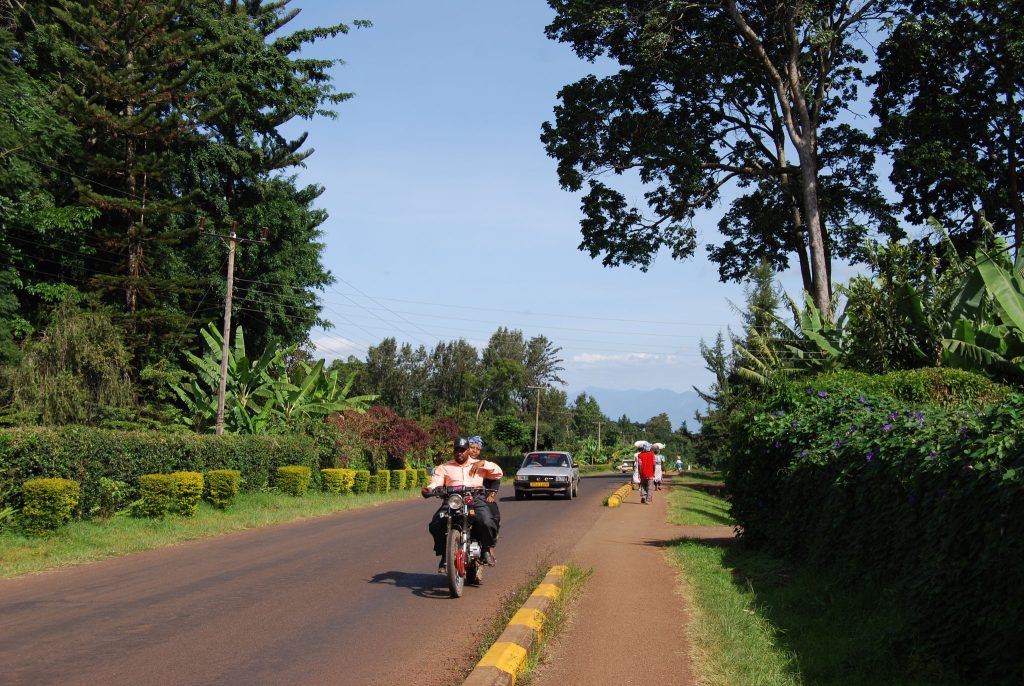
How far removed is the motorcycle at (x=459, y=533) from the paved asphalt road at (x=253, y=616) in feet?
0.90

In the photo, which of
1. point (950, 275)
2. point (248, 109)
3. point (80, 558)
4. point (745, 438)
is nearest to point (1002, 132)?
point (950, 275)

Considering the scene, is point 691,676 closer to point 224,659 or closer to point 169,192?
point 224,659

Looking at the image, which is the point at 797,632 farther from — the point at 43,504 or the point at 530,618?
the point at 43,504

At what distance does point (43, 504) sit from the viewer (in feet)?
45.7

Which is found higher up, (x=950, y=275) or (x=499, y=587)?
(x=950, y=275)

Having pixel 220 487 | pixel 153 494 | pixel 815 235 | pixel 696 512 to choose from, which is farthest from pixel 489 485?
pixel 815 235

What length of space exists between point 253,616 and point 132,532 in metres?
8.30

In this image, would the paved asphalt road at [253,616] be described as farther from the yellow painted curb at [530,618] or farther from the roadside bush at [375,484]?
the roadside bush at [375,484]

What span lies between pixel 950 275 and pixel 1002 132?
10.3 metres

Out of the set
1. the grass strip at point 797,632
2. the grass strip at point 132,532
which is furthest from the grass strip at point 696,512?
the grass strip at point 132,532

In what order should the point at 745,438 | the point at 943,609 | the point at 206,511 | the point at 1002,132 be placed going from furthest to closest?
1. the point at 1002,132
2. the point at 206,511
3. the point at 745,438
4. the point at 943,609

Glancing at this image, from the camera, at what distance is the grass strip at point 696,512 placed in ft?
64.1

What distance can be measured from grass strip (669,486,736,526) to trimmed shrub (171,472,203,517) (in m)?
10.5

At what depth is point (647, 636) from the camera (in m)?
7.50
